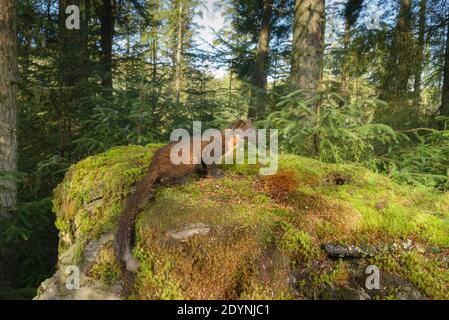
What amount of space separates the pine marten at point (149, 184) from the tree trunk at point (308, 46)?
3.39 meters

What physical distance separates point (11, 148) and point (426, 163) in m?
6.20

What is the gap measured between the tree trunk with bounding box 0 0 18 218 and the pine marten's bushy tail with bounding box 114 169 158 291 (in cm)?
383

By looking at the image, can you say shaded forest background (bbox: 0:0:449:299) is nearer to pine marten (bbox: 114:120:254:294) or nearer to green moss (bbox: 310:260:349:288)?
pine marten (bbox: 114:120:254:294)

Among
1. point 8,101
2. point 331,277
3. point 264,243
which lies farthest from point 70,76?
point 331,277

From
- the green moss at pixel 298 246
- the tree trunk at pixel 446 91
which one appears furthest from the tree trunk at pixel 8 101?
the tree trunk at pixel 446 91

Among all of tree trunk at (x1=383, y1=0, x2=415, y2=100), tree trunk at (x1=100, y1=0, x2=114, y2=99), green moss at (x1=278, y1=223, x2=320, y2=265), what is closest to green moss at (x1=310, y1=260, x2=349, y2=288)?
green moss at (x1=278, y1=223, x2=320, y2=265)

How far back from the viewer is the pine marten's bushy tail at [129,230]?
6.12 ft

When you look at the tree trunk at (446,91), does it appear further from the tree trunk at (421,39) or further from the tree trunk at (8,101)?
the tree trunk at (8,101)

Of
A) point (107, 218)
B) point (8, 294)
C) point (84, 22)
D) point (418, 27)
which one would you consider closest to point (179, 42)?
point (84, 22)

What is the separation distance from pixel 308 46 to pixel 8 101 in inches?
210

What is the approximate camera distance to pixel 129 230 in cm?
202

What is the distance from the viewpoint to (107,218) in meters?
2.35

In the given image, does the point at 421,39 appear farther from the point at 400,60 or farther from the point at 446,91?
the point at 446,91

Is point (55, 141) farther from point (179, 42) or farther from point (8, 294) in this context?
point (179, 42)
